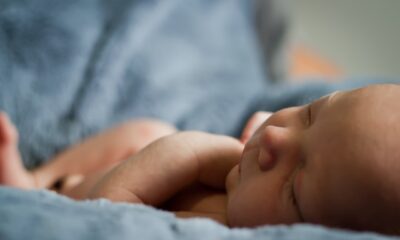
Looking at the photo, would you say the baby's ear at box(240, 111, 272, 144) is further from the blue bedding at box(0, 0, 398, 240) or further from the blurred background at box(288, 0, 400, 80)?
the blurred background at box(288, 0, 400, 80)

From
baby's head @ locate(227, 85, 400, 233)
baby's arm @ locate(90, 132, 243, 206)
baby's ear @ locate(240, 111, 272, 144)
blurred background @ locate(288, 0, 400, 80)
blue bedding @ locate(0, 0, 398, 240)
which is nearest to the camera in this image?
baby's head @ locate(227, 85, 400, 233)

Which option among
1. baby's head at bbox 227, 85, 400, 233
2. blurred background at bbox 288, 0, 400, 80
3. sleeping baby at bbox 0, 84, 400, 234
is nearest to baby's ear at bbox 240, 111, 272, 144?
sleeping baby at bbox 0, 84, 400, 234

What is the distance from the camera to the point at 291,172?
59cm

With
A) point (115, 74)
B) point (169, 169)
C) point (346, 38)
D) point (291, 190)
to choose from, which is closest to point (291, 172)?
point (291, 190)

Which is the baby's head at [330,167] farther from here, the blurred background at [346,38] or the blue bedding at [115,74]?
the blurred background at [346,38]

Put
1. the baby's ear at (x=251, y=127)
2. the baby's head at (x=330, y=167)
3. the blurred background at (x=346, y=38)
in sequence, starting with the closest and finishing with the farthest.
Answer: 1. the baby's head at (x=330, y=167)
2. the baby's ear at (x=251, y=127)
3. the blurred background at (x=346, y=38)

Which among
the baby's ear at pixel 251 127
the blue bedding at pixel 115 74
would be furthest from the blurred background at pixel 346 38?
the baby's ear at pixel 251 127

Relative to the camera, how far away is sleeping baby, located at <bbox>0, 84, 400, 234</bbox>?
1.70 ft

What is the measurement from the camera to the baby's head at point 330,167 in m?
0.51

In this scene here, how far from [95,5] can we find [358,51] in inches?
42.7

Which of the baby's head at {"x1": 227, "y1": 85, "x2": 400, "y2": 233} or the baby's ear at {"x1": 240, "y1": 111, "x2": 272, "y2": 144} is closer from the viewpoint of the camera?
the baby's head at {"x1": 227, "y1": 85, "x2": 400, "y2": 233}

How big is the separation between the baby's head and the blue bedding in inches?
19.1

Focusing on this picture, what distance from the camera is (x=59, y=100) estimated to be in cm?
110

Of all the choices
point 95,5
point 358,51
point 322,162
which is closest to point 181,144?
point 322,162
